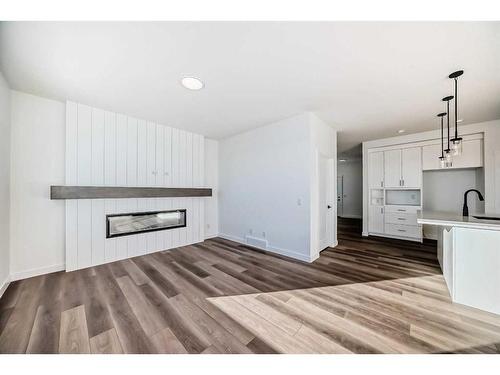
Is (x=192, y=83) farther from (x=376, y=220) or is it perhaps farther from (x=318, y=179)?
(x=376, y=220)

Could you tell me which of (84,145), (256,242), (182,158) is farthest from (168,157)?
(256,242)

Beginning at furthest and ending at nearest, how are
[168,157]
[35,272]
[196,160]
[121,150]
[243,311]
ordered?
[196,160]
[168,157]
[121,150]
[35,272]
[243,311]

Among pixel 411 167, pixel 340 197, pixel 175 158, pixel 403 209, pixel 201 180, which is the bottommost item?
pixel 403 209

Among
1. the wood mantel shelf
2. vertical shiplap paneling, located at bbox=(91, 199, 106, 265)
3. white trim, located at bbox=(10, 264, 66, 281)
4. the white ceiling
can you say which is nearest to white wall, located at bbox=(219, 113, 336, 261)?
the white ceiling

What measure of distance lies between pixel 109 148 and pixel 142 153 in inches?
19.2

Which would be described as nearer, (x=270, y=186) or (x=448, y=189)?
(x=270, y=186)

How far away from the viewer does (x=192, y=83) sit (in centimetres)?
216

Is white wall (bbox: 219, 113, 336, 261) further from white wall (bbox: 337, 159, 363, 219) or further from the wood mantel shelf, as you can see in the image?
white wall (bbox: 337, 159, 363, 219)

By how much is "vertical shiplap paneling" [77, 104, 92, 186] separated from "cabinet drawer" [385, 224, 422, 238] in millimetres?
6296

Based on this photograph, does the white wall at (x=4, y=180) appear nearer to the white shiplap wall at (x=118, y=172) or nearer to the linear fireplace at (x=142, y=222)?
the white shiplap wall at (x=118, y=172)

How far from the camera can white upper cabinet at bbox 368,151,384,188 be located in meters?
4.67

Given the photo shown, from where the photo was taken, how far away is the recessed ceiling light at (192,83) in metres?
2.08

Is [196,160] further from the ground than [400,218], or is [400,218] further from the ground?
[196,160]

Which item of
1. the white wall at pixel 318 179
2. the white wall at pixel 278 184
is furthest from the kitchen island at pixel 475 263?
the white wall at pixel 278 184
